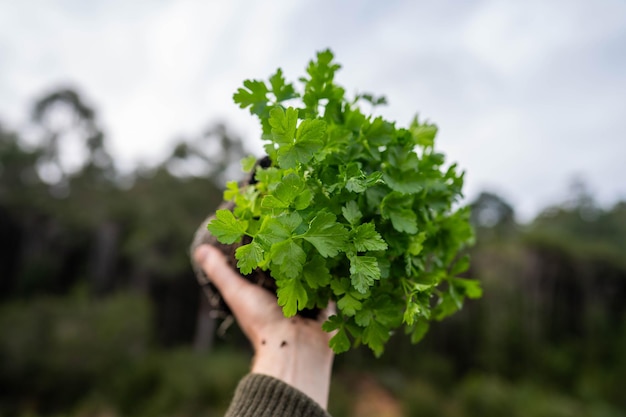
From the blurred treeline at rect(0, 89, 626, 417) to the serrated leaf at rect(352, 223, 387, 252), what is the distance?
824 centimetres

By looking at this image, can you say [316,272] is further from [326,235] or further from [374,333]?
[374,333]

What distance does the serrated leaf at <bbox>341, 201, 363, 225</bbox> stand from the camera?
84 centimetres

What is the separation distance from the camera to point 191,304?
43.1 ft

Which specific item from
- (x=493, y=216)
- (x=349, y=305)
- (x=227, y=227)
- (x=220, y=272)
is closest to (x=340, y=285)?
(x=349, y=305)

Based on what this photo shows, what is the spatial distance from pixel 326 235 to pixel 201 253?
0.79 metres

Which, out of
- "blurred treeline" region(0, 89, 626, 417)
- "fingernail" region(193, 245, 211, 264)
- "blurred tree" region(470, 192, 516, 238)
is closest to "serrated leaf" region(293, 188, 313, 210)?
"fingernail" region(193, 245, 211, 264)

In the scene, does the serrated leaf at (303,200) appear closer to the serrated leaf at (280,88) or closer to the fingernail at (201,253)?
Answer: the serrated leaf at (280,88)

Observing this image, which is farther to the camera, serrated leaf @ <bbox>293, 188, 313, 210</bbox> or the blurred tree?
the blurred tree

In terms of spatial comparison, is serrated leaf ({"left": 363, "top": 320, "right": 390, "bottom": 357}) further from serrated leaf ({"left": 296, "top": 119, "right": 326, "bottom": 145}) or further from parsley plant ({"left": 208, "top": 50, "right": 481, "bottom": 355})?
serrated leaf ({"left": 296, "top": 119, "right": 326, "bottom": 145})

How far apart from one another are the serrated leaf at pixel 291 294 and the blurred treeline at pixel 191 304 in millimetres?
8136

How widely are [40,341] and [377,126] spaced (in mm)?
9453

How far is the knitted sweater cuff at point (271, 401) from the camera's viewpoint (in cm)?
100

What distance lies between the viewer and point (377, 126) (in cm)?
98

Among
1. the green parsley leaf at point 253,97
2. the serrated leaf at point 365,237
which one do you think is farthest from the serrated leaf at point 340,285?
the green parsley leaf at point 253,97
